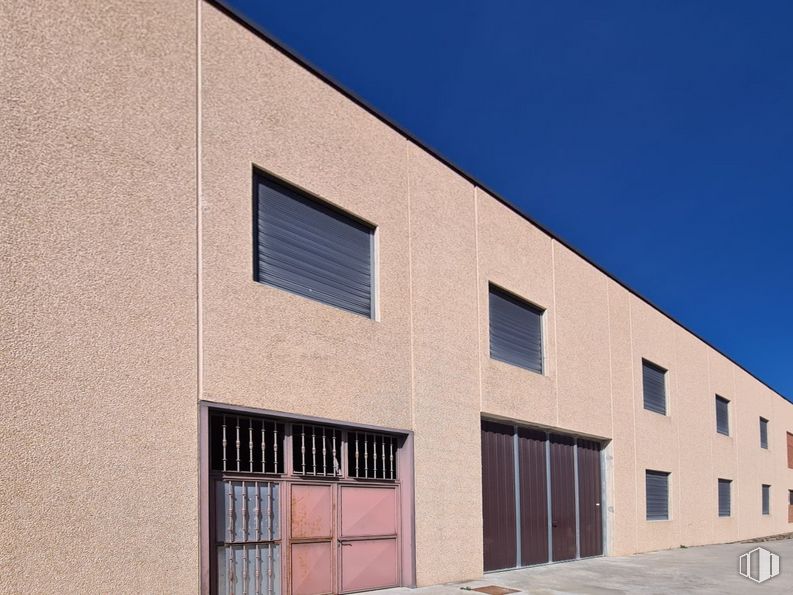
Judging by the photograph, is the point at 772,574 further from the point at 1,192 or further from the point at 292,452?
the point at 1,192

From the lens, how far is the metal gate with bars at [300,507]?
811 centimetres

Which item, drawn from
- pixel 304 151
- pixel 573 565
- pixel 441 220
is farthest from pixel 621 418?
pixel 304 151

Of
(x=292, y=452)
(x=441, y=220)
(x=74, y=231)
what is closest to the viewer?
(x=74, y=231)

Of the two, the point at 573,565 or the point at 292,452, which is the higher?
the point at 292,452

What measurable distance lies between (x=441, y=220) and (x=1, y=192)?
7.18 m

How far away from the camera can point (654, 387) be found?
20.9 meters

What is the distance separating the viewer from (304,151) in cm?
952

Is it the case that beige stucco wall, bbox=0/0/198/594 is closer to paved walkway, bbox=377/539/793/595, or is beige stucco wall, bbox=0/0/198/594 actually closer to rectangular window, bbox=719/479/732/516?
paved walkway, bbox=377/539/793/595

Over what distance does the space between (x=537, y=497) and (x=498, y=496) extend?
166 centimetres

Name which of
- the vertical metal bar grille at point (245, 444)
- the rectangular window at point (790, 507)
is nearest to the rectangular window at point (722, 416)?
the rectangular window at point (790, 507)

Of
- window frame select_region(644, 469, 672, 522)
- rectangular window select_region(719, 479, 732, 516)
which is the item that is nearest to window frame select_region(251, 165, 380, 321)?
window frame select_region(644, 469, 672, 522)

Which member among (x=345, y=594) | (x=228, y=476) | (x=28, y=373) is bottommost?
(x=345, y=594)

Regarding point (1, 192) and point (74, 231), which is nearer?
point (1, 192)

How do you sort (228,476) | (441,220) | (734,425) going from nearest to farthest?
(228,476) → (441,220) → (734,425)
